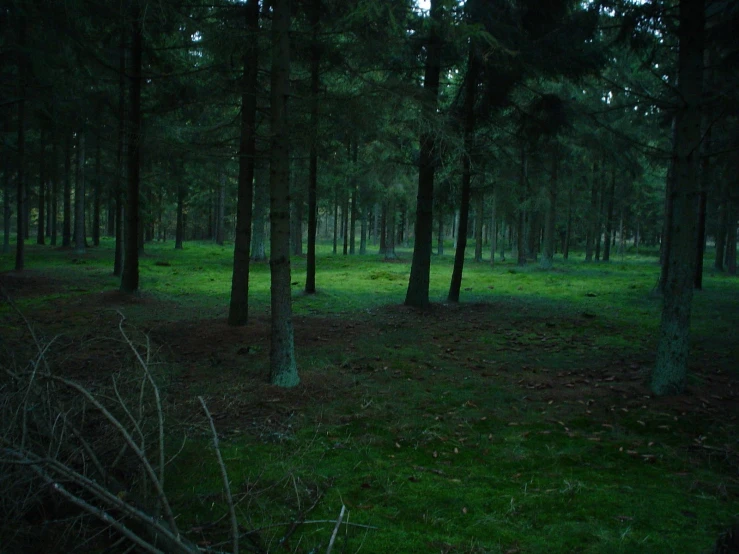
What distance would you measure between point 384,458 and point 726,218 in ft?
98.9

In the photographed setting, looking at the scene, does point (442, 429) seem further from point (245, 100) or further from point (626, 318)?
point (626, 318)

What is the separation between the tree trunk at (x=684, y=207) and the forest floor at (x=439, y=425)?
57 centimetres

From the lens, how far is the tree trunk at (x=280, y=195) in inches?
273

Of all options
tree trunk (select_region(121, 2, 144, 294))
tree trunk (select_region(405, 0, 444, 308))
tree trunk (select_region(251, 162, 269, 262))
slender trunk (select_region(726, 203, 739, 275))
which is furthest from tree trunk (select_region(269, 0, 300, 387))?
slender trunk (select_region(726, 203, 739, 275))

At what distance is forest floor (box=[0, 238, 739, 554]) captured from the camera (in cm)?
381

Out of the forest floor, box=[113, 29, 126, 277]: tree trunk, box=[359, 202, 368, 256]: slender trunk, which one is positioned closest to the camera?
the forest floor

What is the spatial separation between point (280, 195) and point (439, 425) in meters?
3.61

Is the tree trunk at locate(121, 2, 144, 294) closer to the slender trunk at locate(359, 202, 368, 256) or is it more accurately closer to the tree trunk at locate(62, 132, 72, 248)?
the tree trunk at locate(62, 132, 72, 248)

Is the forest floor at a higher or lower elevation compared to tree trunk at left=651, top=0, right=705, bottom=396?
lower

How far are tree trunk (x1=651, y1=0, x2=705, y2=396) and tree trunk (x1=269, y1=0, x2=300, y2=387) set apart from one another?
5.09 metres

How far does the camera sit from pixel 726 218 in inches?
1094

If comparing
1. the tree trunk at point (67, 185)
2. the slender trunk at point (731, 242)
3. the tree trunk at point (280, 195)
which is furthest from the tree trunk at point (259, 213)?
the slender trunk at point (731, 242)

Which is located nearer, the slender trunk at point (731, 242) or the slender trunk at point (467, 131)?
the slender trunk at point (467, 131)

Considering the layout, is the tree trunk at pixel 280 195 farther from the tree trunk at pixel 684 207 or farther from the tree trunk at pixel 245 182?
the tree trunk at pixel 684 207
